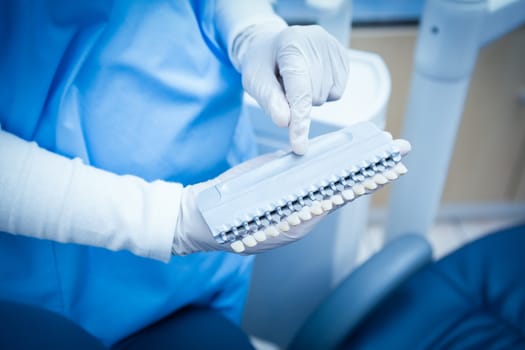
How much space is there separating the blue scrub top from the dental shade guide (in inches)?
6.0

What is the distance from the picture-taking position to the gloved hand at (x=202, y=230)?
0.58 meters

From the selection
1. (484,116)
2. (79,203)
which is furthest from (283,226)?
(484,116)

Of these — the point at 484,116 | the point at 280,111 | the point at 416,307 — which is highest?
the point at 280,111

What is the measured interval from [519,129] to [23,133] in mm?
1201

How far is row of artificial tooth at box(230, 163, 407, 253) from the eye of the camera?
0.54 meters

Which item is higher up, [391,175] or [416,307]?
[391,175]

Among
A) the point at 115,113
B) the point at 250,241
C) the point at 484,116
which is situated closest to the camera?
the point at 250,241

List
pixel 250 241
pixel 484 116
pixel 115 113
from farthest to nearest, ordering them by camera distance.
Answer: pixel 484 116, pixel 115 113, pixel 250 241

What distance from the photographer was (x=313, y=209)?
0.55m

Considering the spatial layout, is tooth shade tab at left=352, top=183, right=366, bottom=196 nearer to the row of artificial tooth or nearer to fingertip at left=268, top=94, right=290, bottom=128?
the row of artificial tooth

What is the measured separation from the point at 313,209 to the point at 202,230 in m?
0.12

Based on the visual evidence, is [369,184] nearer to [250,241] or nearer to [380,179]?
[380,179]

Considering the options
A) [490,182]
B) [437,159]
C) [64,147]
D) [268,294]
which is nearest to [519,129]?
[490,182]

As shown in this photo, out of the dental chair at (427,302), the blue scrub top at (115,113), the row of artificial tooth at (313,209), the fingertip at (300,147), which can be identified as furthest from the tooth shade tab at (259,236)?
the dental chair at (427,302)
